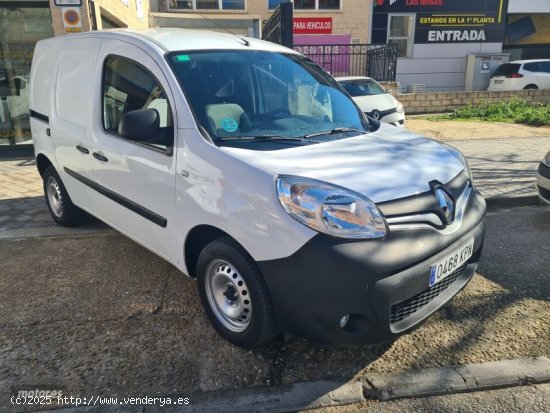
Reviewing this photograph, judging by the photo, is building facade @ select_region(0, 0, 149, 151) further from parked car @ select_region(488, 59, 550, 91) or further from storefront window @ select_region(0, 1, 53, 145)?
parked car @ select_region(488, 59, 550, 91)

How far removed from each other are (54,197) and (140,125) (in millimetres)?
2660

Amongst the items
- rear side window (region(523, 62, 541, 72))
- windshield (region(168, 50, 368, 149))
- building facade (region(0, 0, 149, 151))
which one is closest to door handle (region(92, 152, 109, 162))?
windshield (region(168, 50, 368, 149))

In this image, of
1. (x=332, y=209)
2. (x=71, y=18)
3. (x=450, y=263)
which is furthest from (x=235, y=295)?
(x=71, y=18)

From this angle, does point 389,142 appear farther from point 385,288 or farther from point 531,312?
point 531,312

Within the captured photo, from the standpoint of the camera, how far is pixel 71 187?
426 cm

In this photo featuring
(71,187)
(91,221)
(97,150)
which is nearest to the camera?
(97,150)

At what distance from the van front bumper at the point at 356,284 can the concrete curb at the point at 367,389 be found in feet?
1.04

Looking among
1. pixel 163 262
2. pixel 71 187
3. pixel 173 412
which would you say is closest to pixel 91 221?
pixel 71 187

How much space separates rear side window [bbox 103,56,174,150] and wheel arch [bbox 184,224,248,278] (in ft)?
1.95

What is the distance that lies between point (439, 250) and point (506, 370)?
0.82 m

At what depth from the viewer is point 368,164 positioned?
259cm

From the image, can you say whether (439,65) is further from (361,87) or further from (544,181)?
(544,181)

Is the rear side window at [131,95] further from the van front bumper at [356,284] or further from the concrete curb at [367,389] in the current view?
the concrete curb at [367,389]

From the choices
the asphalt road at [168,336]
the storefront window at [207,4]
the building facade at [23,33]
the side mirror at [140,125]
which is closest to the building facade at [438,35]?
the storefront window at [207,4]
